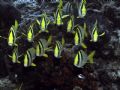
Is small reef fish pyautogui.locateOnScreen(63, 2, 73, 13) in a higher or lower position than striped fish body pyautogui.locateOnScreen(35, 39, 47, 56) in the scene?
higher

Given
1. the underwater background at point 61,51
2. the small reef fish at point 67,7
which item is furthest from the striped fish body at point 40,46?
the small reef fish at point 67,7

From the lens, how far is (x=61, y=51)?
24.5 feet

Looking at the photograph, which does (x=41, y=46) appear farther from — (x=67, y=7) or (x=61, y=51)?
(x=67, y=7)

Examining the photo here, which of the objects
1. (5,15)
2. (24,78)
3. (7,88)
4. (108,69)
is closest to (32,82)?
(24,78)

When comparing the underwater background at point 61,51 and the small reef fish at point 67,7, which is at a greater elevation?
the small reef fish at point 67,7

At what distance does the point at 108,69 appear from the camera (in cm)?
891

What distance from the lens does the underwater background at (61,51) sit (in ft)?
22.3

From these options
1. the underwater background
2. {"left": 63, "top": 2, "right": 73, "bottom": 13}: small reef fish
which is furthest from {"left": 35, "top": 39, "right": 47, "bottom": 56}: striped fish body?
{"left": 63, "top": 2, "right": 73, "bottom": 13}: small reef fish

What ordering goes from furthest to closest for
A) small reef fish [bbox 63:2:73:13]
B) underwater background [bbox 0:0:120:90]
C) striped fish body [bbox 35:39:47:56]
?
1. small reef fish [bbox 63:2:73:13]
2. underwater background [bbox 0:0:120:90]
3. striped fish body [bbox 35:39:47:56]

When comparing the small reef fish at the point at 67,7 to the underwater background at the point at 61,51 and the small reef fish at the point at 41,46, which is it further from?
the small reef fish at the point at 41,46

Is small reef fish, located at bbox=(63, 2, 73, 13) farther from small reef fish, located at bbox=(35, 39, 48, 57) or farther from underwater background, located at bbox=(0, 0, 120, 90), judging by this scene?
small reef fish, located at bbox=(35, 39, 48, 57)

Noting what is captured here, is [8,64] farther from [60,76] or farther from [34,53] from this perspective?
[34,53]

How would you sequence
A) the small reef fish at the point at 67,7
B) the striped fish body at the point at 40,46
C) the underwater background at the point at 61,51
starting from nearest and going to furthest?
the striped fish body at the point at 40,46 < the underwater background at the point at 61,51 < the small reef fish at the point at 67,7

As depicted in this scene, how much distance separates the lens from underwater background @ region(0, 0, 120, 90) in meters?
6.81
